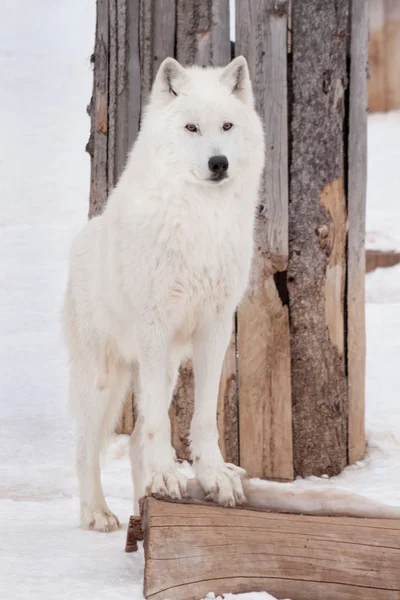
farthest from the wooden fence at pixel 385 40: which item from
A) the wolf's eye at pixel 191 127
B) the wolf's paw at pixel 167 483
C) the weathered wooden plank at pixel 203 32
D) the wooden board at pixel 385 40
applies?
the wolf's paw at pixel 167 483

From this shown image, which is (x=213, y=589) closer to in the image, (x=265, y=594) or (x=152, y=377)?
(x=265, y=594)

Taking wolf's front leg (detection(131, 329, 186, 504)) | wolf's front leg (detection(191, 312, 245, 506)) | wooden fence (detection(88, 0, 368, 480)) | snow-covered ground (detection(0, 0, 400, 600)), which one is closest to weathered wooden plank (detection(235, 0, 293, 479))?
wooden fence (detection(88, 0, 368, 480))

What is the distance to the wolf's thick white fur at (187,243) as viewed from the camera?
128 inches

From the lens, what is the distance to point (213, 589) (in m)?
2.77

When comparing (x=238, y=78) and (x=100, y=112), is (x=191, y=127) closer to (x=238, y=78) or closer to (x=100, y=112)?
(x=238, y=78)

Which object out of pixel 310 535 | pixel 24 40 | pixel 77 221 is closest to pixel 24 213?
pixel 77 221

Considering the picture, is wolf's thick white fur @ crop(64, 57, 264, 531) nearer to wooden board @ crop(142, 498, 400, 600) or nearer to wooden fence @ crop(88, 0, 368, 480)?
wooden board @ crop(142, 498, 400, 600)

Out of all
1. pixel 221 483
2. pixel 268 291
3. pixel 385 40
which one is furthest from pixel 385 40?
pixel 221 483

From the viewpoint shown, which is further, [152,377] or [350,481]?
[350,481]

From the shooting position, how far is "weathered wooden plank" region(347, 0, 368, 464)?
15.8ft

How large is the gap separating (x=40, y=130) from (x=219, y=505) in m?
10.1

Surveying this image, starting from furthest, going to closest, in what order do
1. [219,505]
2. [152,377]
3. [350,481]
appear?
[350,481] → [152,377] → [219,505]

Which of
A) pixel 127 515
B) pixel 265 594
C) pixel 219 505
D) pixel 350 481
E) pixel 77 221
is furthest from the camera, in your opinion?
pixel 77 221

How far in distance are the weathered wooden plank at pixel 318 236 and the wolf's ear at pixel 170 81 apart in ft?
4.82
